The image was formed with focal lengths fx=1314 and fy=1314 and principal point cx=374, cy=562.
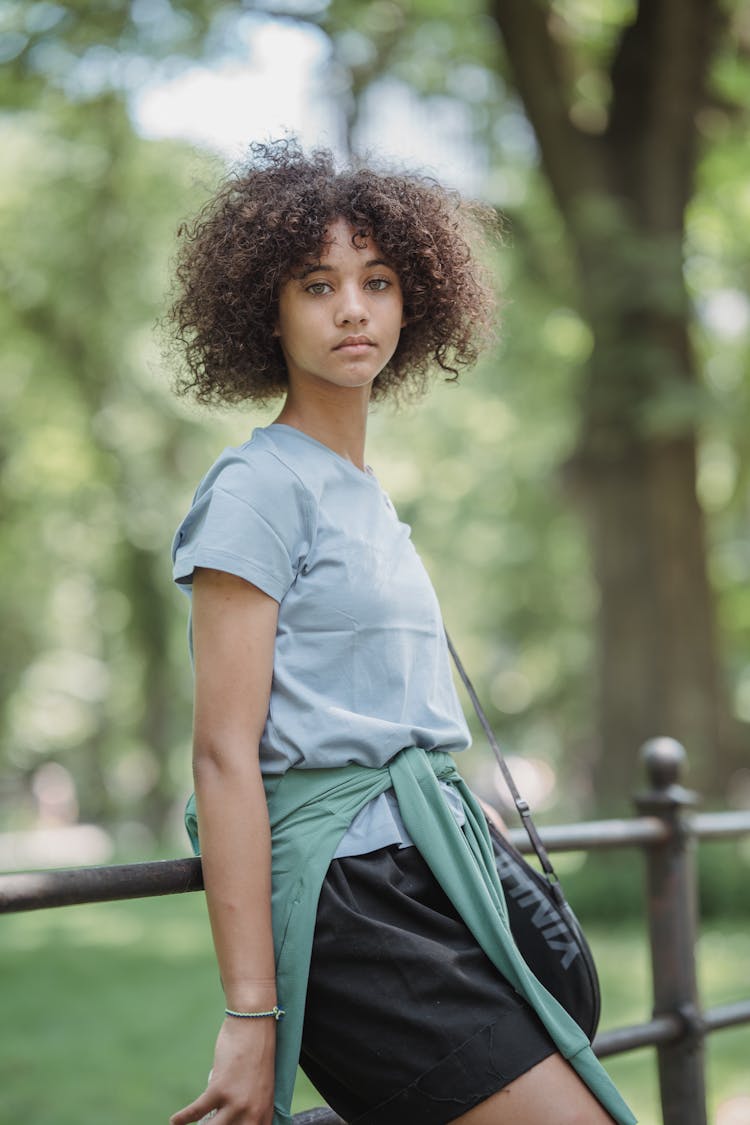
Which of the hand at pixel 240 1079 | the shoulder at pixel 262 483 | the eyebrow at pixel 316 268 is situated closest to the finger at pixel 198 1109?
the hand at pixel 240 1079

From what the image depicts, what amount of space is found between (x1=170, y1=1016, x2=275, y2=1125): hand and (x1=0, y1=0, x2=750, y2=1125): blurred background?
3.73m

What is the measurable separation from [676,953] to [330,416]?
1.83m

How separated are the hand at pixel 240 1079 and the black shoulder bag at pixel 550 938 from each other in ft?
1.52

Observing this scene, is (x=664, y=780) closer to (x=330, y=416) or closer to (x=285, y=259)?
(x=330, y=416)

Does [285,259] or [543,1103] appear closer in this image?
[543,1103]

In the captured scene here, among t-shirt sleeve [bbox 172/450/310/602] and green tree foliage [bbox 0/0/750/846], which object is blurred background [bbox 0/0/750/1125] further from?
t-shirt sleeve [bbox 172/450/310/602]

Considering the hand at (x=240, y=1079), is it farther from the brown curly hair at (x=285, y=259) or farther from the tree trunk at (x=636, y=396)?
the tree trunk at (x=636, y=396)

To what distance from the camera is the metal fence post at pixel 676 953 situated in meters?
3.11

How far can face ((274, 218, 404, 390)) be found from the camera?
195 centimetres

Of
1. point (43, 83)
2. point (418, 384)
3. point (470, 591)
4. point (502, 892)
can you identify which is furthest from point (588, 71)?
point (470, 591)

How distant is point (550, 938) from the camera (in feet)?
6.42

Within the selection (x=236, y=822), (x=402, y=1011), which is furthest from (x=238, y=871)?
(x=402, y=1011)

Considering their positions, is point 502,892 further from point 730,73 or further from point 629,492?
point 730,73

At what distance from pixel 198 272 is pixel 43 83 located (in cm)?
889
